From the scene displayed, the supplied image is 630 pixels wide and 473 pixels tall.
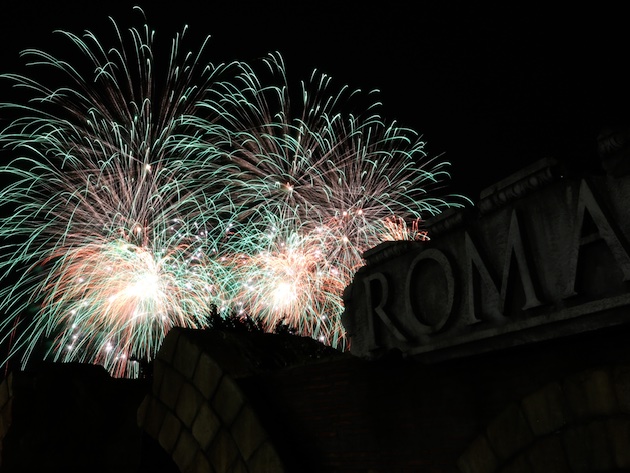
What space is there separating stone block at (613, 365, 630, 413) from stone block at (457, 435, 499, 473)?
1242 millimetres

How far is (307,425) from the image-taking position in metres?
7.77

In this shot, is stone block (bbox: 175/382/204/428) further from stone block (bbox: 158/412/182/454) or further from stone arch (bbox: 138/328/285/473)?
stone block (bbox: 158/412/182/454)

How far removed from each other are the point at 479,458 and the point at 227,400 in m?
3.78

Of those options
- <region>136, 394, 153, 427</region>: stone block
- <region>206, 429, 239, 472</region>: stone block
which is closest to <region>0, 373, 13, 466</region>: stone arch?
<region>136, 394, 153, 427</region>: stone block

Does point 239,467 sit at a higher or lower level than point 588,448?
higher

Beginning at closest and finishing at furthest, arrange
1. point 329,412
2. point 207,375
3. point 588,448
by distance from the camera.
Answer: point 588,448, point 329,412, point 207,375

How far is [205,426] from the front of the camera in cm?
Answer: 873

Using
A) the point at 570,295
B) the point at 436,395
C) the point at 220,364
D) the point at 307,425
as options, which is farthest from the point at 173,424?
the point at 570,295

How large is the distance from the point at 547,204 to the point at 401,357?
236 cm

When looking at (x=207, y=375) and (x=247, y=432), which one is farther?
(x=207, y=375)

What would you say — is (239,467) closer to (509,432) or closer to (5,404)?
(509,432)

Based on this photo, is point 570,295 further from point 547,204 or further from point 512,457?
point 512,457

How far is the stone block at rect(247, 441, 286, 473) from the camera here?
762cm

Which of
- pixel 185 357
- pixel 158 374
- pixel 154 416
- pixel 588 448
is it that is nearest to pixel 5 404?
pixel 154 416
